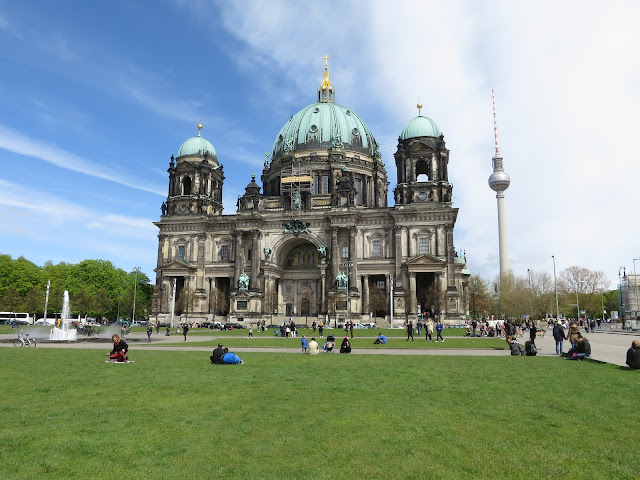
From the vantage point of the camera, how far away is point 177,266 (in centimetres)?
7550

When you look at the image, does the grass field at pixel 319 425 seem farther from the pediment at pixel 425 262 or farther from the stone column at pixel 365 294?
the stone column at pixel 365 294

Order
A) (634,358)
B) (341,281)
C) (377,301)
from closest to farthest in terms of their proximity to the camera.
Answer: (634,358) → (341,281) → (377,301)

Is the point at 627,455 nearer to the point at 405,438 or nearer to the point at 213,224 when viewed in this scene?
the point at 405,438

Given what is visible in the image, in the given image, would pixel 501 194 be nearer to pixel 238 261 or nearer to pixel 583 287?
pixel 583 287

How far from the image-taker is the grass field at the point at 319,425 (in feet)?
22.0

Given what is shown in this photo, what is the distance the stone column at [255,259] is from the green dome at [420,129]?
26642 mm

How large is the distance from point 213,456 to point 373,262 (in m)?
63.6

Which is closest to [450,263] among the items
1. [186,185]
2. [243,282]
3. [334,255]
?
[334,255]

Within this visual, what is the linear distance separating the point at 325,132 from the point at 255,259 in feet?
87.2

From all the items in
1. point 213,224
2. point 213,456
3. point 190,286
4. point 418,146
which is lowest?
point 213,456

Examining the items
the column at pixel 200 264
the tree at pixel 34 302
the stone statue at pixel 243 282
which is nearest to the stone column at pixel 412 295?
the stone statue at pixel 243 282

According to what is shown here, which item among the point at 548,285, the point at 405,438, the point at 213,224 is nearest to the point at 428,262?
the point at 213,224

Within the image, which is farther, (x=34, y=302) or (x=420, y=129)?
(x=34, y=302)

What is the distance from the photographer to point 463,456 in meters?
7.13
